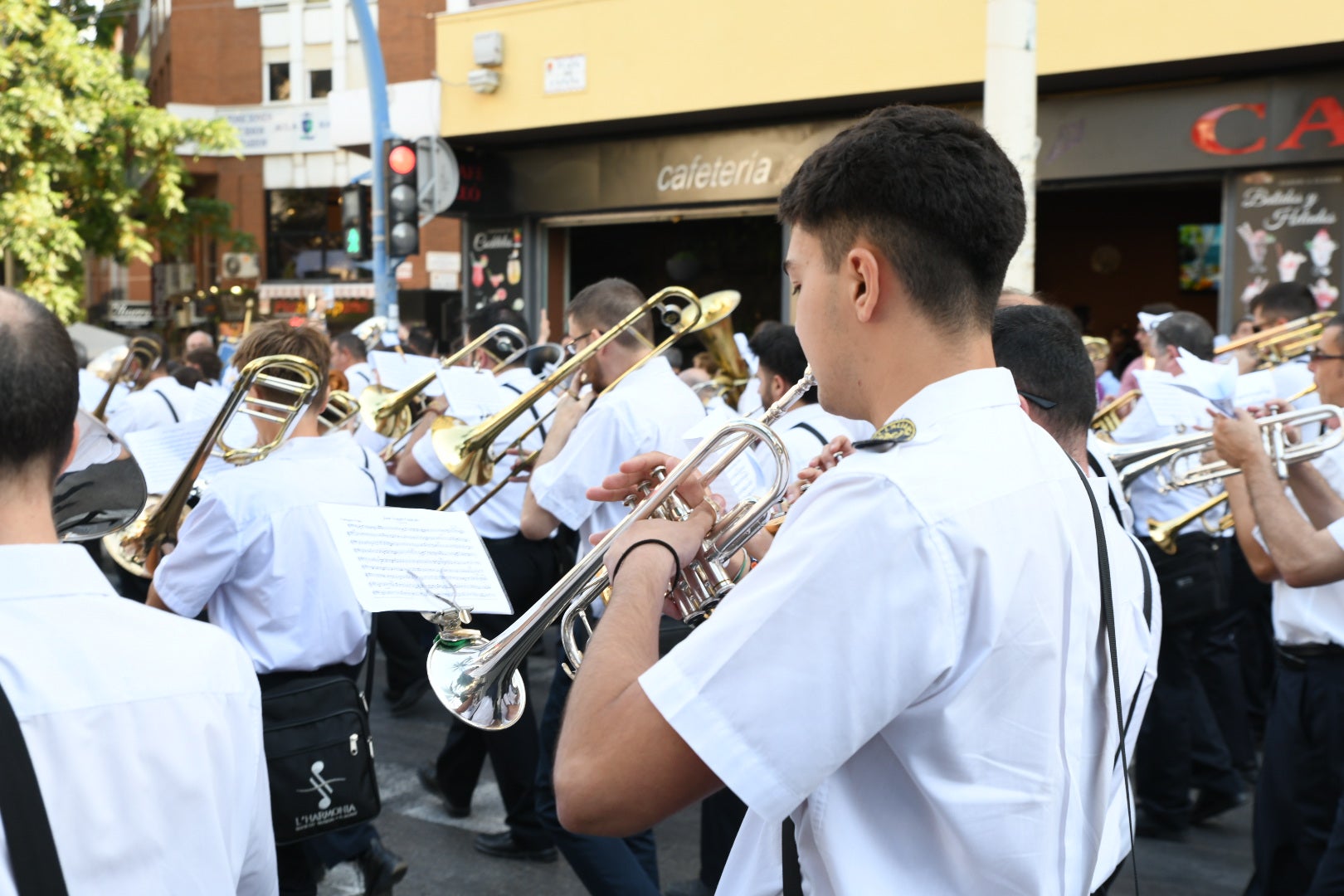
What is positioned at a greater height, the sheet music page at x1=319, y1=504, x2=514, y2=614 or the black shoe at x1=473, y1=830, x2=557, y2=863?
the sheet music page at x1=319, y1=504, x2=514, y2=614

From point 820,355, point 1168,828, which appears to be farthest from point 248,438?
point 820,355

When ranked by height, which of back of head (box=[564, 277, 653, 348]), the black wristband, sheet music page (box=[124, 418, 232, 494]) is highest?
back of head (box=[564, 277, 653, 348])

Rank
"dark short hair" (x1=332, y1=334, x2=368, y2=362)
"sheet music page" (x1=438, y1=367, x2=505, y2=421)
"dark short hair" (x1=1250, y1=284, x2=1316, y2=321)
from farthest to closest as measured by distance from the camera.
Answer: "dark short hair" (x1=332, y1=334, x2=368, y2=362)
"dark short hair" (x1=1250, y1=284, x2=1316, y2=321)
"sheet music page" (x1=438, y1=367, x2=505, y2=421)

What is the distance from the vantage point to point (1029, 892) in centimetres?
135

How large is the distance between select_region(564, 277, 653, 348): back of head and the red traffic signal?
5825 millimetres

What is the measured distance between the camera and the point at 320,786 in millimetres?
3174

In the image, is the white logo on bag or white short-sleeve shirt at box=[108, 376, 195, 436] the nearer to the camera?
the white logo on bag

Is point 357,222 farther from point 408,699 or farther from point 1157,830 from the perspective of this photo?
point 1157,830

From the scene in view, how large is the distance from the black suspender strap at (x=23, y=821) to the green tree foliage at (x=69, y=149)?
13574 mm

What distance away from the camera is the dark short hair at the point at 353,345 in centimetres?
800

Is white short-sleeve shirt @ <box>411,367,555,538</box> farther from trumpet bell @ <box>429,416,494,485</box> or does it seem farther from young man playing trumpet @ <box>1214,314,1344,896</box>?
young man playing trumpet @ <box>1214,314,1344,896</box>

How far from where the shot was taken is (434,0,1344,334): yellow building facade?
9.26 metres

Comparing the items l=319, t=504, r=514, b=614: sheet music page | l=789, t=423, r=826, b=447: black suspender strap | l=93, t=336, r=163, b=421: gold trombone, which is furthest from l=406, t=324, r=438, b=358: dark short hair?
l=319, t=504, r=514, b=614: sheet music page

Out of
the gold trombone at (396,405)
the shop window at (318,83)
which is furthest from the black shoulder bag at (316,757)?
the shop window at (318,83)
